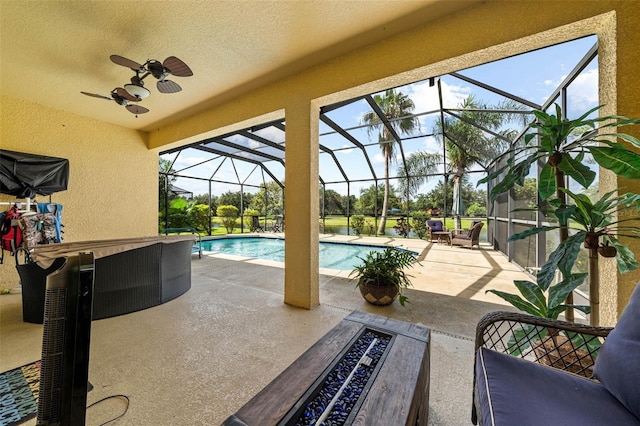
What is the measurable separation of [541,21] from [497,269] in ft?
13.8

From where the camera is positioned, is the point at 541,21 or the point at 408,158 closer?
the point at 541,21

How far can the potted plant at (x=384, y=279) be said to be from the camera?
287 cm

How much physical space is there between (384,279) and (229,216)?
31.7 ft

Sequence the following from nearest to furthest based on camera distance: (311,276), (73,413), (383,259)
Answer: (73,413) < (311,276) < (383,259)

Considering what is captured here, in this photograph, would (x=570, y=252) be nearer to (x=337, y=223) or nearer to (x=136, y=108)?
(x=136, y=108)

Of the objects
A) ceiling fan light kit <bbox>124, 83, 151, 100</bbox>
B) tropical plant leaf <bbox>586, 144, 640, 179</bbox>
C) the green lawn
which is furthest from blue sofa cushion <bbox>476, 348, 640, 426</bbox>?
the green lawn

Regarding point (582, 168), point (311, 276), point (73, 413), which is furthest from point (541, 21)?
point (73, 413)

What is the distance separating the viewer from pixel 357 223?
427 inches

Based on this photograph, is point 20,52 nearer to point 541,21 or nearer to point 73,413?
point 73,413

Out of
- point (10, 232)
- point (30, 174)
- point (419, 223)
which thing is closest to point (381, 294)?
point (10, 232)

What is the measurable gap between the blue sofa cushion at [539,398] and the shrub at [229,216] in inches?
439

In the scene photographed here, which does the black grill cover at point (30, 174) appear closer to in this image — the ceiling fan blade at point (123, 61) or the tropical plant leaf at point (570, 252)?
the ceiling fan blade at point (123, 61)

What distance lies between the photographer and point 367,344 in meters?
1.31

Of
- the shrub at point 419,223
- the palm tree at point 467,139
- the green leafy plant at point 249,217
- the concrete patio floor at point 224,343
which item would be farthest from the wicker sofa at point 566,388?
the green leafy plant at point 249,217
